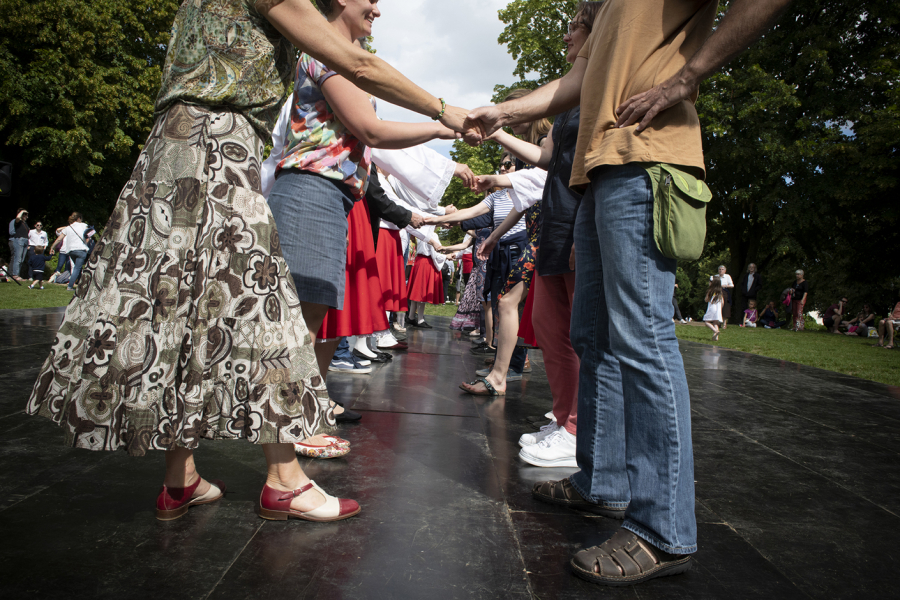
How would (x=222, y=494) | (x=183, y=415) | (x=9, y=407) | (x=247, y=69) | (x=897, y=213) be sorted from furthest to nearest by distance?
(x=897, y=213), (x=9, y=407), (x=222, y=494), (x=247, y=69), (x=183, y=415)

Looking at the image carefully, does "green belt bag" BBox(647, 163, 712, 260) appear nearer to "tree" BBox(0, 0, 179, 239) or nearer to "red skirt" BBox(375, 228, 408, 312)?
"red skirt" BBox(375, 228, 408, 312)

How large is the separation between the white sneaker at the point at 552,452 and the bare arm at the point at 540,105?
1533 mm

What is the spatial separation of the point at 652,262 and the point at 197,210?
1.43m

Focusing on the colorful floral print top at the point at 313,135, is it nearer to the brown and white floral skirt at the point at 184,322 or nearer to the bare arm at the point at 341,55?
the bare arm at the point at 341,55

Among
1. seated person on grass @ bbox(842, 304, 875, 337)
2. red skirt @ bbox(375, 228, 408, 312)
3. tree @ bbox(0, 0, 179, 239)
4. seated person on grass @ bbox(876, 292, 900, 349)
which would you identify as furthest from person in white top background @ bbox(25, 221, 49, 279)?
seated person on grass @ bbox(842, 304, 875, 337)

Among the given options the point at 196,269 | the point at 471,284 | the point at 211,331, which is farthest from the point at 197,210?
the point at 471,284

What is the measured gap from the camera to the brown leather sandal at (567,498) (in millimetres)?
2199

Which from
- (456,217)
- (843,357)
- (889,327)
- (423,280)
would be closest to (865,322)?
(889,327)

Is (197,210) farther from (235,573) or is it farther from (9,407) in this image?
(9,407)

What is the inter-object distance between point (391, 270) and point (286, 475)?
154 inches

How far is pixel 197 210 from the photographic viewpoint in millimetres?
1850

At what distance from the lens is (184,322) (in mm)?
1809

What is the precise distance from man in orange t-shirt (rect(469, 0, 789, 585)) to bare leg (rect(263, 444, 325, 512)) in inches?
35.3

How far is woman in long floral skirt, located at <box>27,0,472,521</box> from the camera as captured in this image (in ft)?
5.79
